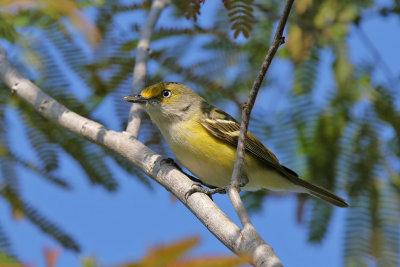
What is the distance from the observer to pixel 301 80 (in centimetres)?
353

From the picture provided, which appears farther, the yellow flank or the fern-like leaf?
the yellow flank

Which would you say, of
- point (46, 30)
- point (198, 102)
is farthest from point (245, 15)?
point (198, 102)

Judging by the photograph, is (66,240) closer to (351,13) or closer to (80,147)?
(80,147)

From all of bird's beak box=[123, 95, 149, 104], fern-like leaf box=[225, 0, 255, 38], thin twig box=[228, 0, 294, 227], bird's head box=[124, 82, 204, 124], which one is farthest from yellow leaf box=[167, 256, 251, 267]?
bird's head box=[124, 82, 204, 124]

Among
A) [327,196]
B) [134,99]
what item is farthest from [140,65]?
[327,196]

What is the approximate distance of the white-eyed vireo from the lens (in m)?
3.90

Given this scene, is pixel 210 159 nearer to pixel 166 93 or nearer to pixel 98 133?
pixel 166 93

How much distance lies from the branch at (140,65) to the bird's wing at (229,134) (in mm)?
669

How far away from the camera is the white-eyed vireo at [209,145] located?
3.90 metres

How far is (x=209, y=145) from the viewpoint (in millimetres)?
3947

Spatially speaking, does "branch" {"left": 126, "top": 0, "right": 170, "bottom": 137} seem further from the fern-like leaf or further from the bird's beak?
the fern-like leaf

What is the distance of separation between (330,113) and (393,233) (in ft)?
3.10

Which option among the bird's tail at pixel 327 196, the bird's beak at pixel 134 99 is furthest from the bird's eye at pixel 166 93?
the bird's tail at pixel 327 196

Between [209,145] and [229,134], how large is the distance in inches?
9.6
